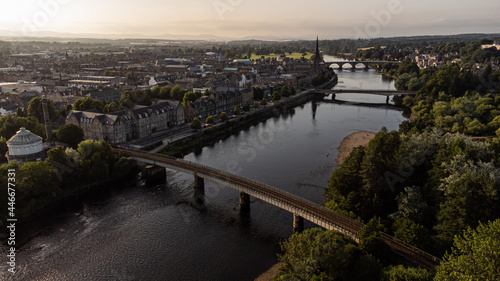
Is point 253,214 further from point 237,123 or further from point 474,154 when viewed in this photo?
point 237,123

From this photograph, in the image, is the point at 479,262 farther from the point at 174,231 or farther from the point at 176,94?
the point at 176,94

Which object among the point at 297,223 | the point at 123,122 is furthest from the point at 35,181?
the point at 297,223

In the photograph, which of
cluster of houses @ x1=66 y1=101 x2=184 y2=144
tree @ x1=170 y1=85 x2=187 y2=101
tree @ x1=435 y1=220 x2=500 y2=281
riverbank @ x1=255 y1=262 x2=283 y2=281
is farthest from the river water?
tree @ x1=170 y1=85 x2=187 y2=101

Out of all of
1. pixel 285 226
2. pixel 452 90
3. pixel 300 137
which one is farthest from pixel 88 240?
pixel 452 90

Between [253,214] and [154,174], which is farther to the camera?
[154,174]

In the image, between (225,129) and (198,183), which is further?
(225,129)
